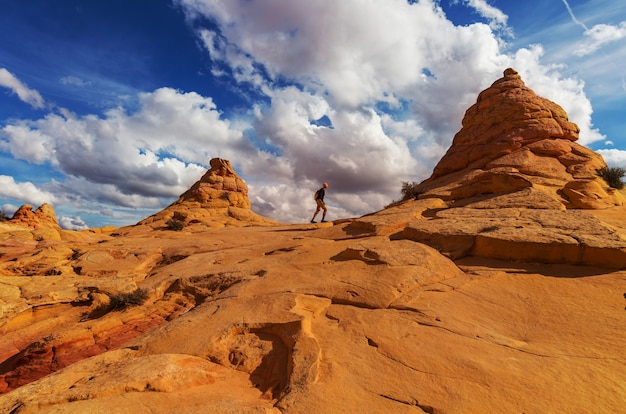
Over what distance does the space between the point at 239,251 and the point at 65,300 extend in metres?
5.76

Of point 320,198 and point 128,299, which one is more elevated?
point 320,198

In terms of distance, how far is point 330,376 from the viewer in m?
4.41

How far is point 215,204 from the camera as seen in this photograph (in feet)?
114

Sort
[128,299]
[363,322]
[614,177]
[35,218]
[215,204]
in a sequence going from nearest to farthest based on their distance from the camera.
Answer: [363,322], [128,299], [614,177], [35,218], [215,204]

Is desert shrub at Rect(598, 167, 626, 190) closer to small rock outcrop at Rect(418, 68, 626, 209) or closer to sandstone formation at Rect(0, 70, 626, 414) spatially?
small rock outcrop at Rect(418, 68, 626, 209)

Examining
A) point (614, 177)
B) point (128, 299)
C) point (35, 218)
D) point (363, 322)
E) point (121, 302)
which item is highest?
point (614, 177)

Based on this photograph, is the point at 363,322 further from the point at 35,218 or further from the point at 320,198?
the point at 35,218

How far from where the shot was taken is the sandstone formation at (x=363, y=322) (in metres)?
4.09

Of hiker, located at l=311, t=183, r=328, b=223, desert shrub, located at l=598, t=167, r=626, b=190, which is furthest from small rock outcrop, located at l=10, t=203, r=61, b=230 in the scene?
desert shrub, located at l=598, t=167, r=626, b=190

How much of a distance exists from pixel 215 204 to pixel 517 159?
26983mm

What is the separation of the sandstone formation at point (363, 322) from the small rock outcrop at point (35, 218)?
19.7m

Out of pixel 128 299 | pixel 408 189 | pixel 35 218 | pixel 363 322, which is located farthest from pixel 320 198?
pixel 35 218

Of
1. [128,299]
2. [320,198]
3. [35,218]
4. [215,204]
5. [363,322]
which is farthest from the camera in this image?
[215,204]

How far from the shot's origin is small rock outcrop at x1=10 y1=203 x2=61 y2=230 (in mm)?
29562
